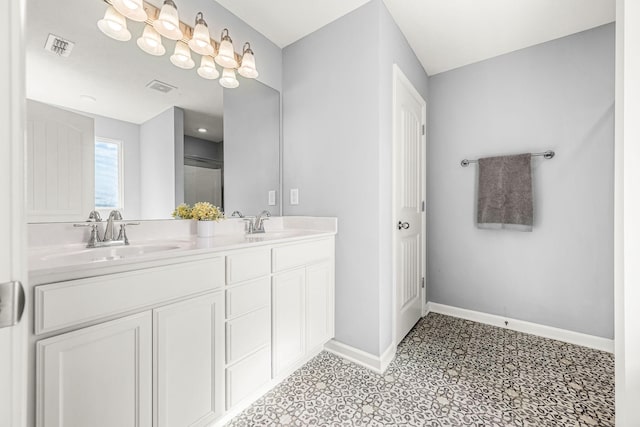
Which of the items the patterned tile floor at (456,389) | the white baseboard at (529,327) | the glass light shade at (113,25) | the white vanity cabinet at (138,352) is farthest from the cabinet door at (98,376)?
the white baseboard at (529,327)

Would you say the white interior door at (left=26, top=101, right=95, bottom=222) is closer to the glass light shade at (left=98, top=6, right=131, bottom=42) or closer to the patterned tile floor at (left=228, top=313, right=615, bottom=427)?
the glass light shade at (left=98, top=6, right=131, bottom=42)

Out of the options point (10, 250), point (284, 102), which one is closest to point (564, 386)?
point (10, 250)

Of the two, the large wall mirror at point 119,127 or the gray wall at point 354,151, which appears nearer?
the large wall mirror at point 119,127

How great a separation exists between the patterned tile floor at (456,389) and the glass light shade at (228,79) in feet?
6.39

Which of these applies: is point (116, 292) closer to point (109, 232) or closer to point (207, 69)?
point (109, 232)

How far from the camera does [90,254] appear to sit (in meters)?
1.05

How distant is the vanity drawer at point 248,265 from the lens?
1229 millimetres

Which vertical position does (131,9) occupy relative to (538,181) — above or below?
above

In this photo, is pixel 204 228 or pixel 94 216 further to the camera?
pixel 204 228

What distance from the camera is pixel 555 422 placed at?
4.21ft

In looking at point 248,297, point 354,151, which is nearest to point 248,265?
point 248,297

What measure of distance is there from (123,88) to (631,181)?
86.9 inches

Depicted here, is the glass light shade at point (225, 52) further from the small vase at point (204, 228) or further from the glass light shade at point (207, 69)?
the small vase at point (204, 228)

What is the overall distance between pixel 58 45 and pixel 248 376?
5.66 feet
